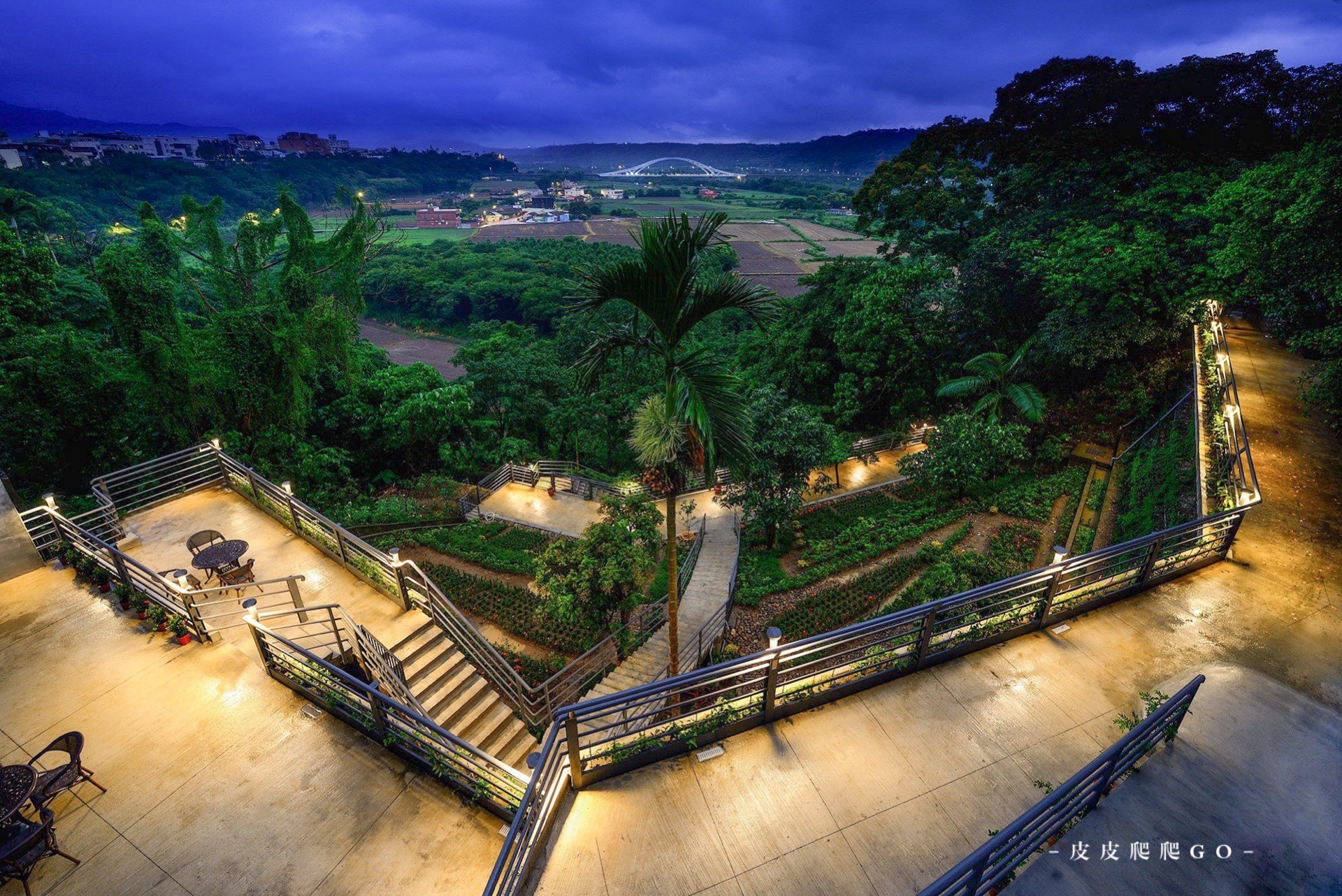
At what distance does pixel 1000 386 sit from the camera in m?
19.7

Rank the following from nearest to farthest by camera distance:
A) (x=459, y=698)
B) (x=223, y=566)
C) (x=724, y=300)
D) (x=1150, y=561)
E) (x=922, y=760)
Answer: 1. (x=922, y=760)
2. (x=724, y=300)
3. (x=1150, y=561)
4. (x=459, y=698)
5. (x=223, y=566)

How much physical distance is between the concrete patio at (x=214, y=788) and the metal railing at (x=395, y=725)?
0.63 feet

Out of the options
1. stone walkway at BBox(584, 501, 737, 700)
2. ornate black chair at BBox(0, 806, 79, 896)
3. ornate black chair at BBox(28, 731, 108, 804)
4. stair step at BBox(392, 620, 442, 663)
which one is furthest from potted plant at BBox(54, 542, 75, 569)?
stone walkway at BBox(584, 501, 737, 700)

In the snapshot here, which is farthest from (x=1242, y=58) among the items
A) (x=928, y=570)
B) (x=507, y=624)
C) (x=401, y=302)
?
(x=401, y=302)

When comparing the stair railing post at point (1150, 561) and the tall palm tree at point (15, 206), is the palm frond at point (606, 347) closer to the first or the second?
the stair railing post at point (1150, 561)

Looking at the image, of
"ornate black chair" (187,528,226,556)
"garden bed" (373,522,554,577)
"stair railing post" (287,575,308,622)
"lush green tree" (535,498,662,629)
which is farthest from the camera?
"garden bed" (373,522,554,577)

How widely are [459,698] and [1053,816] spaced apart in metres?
7.66

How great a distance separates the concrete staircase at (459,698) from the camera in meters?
8.25

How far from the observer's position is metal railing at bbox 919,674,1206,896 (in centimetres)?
355

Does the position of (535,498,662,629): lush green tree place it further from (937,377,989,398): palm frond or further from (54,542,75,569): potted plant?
(937,377,989,398): palm frond

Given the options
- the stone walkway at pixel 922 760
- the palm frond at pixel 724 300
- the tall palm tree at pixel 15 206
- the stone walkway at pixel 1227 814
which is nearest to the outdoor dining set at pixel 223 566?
the stone walkway at pixel 922 760

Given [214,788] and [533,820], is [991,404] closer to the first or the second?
[533,820]

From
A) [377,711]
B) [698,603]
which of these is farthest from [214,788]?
[698,603]

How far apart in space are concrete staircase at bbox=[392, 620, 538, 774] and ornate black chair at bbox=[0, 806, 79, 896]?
141 inches
